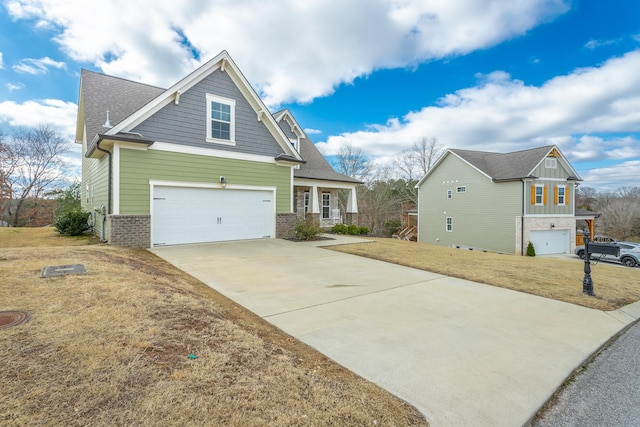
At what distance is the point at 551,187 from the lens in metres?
23.3

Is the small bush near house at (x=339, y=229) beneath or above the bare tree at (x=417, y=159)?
beneath

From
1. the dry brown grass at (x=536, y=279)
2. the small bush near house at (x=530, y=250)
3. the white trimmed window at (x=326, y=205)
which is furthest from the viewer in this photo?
the small bush near house at (x=530, y=250)

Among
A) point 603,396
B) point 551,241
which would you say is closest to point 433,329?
point 603,396

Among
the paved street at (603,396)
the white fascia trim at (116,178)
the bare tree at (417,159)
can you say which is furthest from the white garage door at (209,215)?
the bare tree at (417,159)

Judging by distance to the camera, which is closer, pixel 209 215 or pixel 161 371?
pixel 161 371

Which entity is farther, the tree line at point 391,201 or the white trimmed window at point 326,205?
the tree line at point 391,201

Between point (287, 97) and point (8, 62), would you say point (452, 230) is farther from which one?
point (8, 62)

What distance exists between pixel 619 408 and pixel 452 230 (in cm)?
2536

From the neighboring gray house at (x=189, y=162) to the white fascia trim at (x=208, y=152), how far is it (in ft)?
0.12

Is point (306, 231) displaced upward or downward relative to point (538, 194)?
downward

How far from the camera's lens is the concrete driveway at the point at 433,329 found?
8.90 ft

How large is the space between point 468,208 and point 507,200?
10.1ft

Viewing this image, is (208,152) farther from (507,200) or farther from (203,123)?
(507,200)

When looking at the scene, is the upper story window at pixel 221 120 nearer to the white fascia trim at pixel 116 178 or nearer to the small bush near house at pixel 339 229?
the white fascia trim at pixel 116 178
